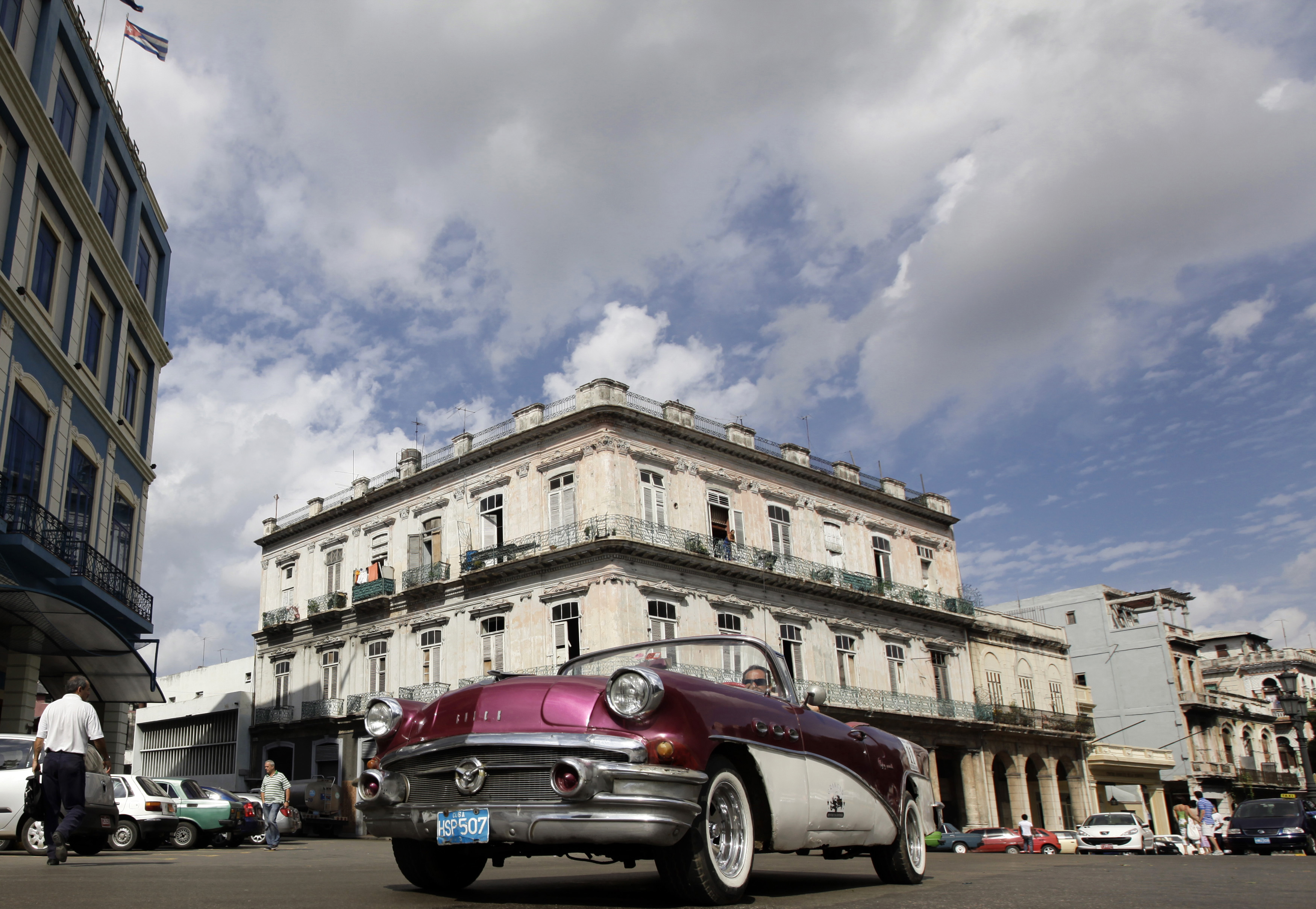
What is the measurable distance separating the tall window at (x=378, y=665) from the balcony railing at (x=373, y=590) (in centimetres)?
145

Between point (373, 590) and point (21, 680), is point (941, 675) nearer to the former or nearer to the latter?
point (373, 590)

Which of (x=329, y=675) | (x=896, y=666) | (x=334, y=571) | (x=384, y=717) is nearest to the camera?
(x=384, y=717)

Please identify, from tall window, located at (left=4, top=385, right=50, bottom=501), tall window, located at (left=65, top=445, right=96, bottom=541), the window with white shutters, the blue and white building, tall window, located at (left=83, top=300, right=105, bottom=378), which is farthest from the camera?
the window with white shutters

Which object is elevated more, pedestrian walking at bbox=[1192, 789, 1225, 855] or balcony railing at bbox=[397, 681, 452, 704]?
balcony railing at bbox=[397, 681, 452, 704]

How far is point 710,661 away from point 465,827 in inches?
80.6

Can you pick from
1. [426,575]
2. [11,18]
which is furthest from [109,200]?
[426,575]

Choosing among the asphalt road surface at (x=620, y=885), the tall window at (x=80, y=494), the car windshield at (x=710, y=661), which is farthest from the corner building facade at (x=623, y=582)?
the car windshield at (x=710, y=661)

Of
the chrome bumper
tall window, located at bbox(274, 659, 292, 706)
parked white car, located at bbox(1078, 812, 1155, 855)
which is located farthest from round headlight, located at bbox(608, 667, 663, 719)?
tall window, located at bbox(274, 659, 292, 706)

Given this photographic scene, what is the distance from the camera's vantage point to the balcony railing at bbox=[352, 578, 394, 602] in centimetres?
3278

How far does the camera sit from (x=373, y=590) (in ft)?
109

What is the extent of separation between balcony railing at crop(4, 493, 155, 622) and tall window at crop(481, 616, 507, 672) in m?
9.96

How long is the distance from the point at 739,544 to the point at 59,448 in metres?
18.5

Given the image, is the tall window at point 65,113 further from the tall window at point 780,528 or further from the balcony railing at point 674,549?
the tall window at point 780,528

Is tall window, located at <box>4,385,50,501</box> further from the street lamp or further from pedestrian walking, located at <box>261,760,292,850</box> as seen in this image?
the street lamp
